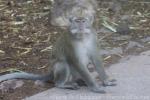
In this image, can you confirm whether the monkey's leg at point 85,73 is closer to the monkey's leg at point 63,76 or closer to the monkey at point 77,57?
the monkey at point 77,57

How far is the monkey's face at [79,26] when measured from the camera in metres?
5.04

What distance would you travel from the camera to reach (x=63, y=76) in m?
5.39

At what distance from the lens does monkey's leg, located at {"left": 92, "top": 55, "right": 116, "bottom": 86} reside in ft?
17.6

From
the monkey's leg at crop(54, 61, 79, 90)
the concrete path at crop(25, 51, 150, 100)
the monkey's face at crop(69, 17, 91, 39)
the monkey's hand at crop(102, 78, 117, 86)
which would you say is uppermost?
the monkey's face at crop(69, 17, 91, 39)

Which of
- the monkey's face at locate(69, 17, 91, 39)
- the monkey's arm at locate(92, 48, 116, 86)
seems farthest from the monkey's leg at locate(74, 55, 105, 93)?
the monkey's face at locate(69, 17, 91, 39)

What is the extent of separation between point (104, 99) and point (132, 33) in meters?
2.39

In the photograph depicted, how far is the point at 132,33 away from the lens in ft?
24.1

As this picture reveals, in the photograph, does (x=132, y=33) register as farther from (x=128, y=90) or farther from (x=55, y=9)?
(x=128, y=90)

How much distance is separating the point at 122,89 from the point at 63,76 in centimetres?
59

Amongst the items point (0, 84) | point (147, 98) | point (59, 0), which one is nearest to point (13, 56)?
point (0, 84)

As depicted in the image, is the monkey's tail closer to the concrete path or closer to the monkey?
the monkey

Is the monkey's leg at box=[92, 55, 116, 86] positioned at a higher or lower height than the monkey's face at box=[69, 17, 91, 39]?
lower

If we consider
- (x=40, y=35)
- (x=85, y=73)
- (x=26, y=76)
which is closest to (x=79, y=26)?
(x=85, y=73)

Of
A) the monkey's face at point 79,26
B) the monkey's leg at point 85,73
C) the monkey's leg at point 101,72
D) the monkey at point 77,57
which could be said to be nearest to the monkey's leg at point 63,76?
the monkey at point 77,57
